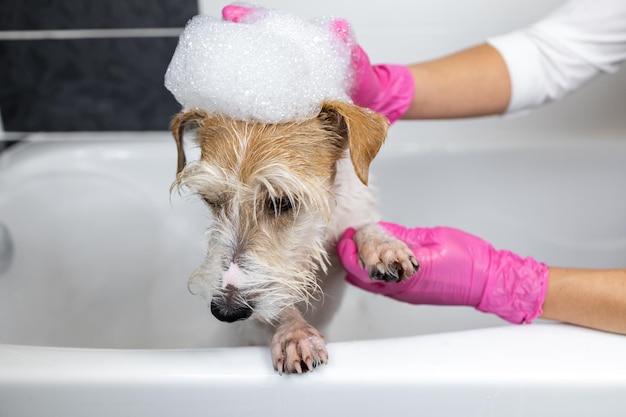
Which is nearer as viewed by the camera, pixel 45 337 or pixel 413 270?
pixel 413 270

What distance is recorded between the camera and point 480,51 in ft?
5.30

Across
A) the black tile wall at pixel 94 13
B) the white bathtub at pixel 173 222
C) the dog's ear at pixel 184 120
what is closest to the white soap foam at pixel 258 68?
the dog's ear at pixel 184 120

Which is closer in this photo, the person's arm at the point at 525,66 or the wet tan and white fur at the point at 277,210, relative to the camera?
the wet tan and white fur at the point at 277,210

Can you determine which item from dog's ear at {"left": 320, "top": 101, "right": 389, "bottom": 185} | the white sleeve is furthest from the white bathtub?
dog's ear at {"left": 320, "top": 101, "right": 389, "bottom": 185}

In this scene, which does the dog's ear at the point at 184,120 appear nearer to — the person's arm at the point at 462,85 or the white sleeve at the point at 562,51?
the person's arm at the point at 462,85

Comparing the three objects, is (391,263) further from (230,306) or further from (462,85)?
(462,85)

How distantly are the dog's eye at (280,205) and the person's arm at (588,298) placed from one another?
1.73ft

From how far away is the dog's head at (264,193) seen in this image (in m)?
0.99

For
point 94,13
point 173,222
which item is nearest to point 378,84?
point 173,222

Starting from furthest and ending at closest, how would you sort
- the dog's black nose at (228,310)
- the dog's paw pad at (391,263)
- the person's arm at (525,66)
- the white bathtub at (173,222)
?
Result: the white bathtub at (173,222), the person's arm at (525,66), the dog's paw pad at (391,263), the dog's black nose at (228,310)

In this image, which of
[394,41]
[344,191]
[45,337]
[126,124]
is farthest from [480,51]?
[45,337]

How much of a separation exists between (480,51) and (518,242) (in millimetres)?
650

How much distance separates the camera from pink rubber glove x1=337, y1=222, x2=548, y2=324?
1.15m

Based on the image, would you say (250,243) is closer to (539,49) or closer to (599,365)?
(599,365)
